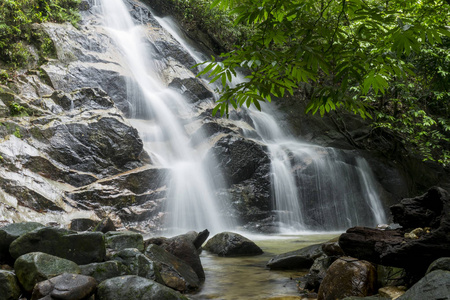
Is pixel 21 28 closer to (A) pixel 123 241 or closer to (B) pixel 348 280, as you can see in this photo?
(A) pixel 123 241

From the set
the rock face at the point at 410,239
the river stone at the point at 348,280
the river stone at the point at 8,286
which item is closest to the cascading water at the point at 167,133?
the river stone at the point at 8,286

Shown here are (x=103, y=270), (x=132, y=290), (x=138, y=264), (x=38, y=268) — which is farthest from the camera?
(x=138, y=264)

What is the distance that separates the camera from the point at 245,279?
5.68 m

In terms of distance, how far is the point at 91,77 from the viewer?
1395 centimetres

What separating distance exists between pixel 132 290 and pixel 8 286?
1357 mm

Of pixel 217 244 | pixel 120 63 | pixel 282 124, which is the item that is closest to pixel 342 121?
pixel 282 124

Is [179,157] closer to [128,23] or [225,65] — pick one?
[128,23]

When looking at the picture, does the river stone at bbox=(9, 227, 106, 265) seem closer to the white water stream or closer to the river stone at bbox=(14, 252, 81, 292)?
the river stone at bbox=(14, 252, 81, 292)

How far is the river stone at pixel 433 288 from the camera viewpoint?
230 centimetres

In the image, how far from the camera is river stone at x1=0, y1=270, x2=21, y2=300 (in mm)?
3676

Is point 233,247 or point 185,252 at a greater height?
point 185,252

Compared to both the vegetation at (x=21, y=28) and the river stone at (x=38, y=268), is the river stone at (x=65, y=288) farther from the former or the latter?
the vegetation at (x=21, y=28)

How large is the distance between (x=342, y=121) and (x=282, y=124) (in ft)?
10.4

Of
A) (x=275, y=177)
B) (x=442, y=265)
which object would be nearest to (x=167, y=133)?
(x=275, y=177)
